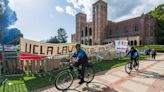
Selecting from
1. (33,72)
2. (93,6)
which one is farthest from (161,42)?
(33,72)

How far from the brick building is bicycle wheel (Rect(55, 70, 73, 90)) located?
5533cm

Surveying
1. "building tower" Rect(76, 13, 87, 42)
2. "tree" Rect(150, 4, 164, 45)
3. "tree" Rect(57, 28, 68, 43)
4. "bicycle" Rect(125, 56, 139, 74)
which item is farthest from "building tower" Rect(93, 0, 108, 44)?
"bicycle" Rect(125, 56, 139, 74)

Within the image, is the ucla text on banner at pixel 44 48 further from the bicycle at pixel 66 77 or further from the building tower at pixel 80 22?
the building tower at pixel 80 22

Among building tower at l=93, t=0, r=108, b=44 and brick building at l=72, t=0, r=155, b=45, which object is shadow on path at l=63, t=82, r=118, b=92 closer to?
brick building at l=72, t=0, r=155, b=45

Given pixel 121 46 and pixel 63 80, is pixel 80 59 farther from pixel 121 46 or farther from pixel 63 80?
pixel 121 46

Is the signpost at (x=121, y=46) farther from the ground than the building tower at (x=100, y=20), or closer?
closer

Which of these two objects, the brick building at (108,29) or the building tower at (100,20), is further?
the building tower at (100,20)

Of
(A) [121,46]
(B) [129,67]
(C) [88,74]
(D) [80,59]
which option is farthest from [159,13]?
(D) [80,59]

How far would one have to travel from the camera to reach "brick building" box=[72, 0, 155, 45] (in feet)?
200

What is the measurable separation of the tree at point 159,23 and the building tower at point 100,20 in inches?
725

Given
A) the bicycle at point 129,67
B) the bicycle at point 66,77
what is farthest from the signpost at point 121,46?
the bicycle at point 66,77

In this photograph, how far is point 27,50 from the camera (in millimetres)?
12570

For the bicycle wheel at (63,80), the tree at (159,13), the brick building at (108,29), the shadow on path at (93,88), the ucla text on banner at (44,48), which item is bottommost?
the shadow on path at (93,88)

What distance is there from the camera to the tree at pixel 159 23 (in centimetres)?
6159
